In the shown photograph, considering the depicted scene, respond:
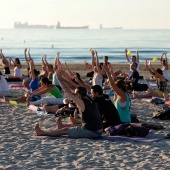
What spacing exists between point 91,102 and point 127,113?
137cm

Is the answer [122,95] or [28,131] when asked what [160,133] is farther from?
[28,131]

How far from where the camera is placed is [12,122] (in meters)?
11.4

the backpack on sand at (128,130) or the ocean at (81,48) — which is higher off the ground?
the ocean at (81,48)

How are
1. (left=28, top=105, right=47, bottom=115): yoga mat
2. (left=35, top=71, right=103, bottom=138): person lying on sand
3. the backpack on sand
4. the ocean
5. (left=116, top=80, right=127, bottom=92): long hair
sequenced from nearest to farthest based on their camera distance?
(left=35, top=71, right=103, bottom=138): person lying on sand, the backpack on sand, (left=116, top=80, right=127, bottom=92): long hair, (left=28, top=105, right=47, bottom=115): yoga mat, the ocean

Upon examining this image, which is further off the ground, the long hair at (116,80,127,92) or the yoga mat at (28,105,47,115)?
the long hair at (116,80,127,92)

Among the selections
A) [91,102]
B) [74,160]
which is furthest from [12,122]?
[74,160]

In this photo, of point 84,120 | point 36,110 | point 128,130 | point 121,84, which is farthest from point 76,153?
point 36,110

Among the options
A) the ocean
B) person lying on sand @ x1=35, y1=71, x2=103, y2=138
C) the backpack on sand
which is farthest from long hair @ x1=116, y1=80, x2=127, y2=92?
the ocean

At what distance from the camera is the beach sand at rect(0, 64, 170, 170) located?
7.61 metres

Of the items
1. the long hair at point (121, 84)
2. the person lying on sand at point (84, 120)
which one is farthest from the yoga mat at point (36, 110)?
the long hair at point (121, 84)

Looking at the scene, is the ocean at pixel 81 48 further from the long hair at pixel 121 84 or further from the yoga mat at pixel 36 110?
the long hair at pixel 121 84

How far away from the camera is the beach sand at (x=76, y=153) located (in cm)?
761

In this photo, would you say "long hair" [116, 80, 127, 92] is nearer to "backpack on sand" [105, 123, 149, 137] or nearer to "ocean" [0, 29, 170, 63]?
"backpack on sand" [105, 123, 149, 137]

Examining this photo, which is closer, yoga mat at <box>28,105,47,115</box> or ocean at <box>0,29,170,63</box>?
yoga mat at <box>28,105,47,115</box>
